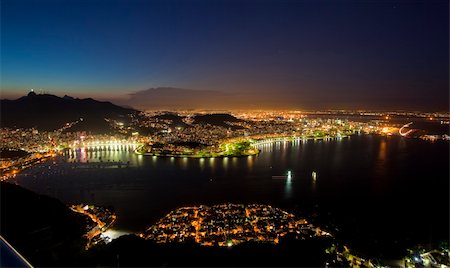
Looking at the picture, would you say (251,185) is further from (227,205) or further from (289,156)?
(289,156)

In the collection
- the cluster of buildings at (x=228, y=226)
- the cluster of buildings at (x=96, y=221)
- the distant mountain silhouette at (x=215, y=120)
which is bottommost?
the cluster of buildings at (x=96, y=221)

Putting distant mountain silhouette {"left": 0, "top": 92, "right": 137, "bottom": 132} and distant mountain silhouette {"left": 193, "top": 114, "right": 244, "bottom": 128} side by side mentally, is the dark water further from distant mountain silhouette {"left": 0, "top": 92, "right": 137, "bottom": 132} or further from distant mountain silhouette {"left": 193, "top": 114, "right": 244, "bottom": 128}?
distant mountain silhouette {"left": 193, "top": 114, "right": 244, "bottom": 128}

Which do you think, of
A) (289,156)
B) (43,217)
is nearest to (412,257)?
(43,217)

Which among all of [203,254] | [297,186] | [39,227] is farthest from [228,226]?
[297,186]

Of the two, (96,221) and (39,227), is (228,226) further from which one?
(39,227)

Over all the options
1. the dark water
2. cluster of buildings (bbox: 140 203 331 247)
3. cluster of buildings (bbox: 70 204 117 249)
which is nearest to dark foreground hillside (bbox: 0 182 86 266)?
cluster of buildings (bbox: 70 204 117 249)

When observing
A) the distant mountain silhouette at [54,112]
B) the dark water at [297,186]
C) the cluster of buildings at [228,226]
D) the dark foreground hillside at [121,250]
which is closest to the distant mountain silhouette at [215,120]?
the distant mountain silhouette at [54,112]

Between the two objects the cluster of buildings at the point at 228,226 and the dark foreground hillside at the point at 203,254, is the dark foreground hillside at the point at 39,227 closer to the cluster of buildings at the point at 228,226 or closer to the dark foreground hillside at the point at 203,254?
the dark foreground hillside at the point at 203,254
